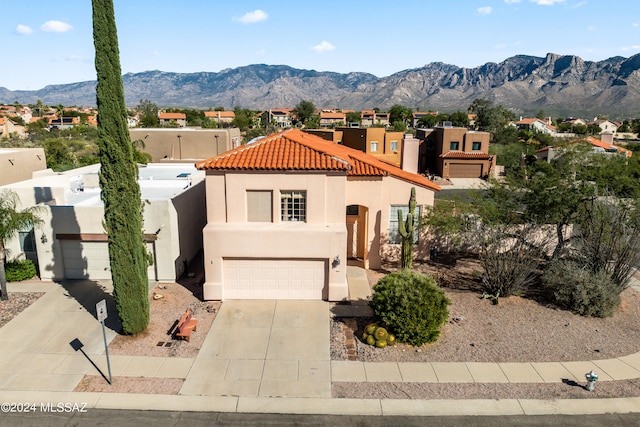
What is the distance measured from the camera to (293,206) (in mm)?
16266

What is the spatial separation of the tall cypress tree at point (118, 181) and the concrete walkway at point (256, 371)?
1.65 m

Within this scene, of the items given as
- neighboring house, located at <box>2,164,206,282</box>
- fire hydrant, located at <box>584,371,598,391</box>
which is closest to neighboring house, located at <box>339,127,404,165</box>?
neighboring house, located at <box>2,164,206,282</box>

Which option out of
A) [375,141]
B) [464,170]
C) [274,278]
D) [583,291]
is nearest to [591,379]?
[583,291]

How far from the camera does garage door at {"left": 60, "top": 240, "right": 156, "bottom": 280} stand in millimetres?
17906

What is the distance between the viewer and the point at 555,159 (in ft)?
65.2

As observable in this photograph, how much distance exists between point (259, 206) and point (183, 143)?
32.4 meters

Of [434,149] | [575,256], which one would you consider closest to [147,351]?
[575,256]

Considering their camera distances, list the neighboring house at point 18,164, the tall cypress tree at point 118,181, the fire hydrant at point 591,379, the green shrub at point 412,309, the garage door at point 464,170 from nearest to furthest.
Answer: the fire hydrant at point 591,379, the tall cypress tree at point 118,181, the green shrub at point 412,309, the neighboring house at point 18,164, the garage door at point 464,170

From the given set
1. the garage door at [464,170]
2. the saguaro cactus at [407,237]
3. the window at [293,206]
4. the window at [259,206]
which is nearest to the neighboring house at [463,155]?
the garage door at [464,170]

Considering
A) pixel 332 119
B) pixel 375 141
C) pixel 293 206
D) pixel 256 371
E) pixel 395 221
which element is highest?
pixel 332 119

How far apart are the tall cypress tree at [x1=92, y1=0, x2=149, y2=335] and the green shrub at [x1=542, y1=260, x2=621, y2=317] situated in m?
14.5

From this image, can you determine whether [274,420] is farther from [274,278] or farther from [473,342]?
[473,342]

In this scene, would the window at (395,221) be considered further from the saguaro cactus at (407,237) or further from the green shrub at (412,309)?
the green shrub at (412,309)

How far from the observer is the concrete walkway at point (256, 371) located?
10.9 m
